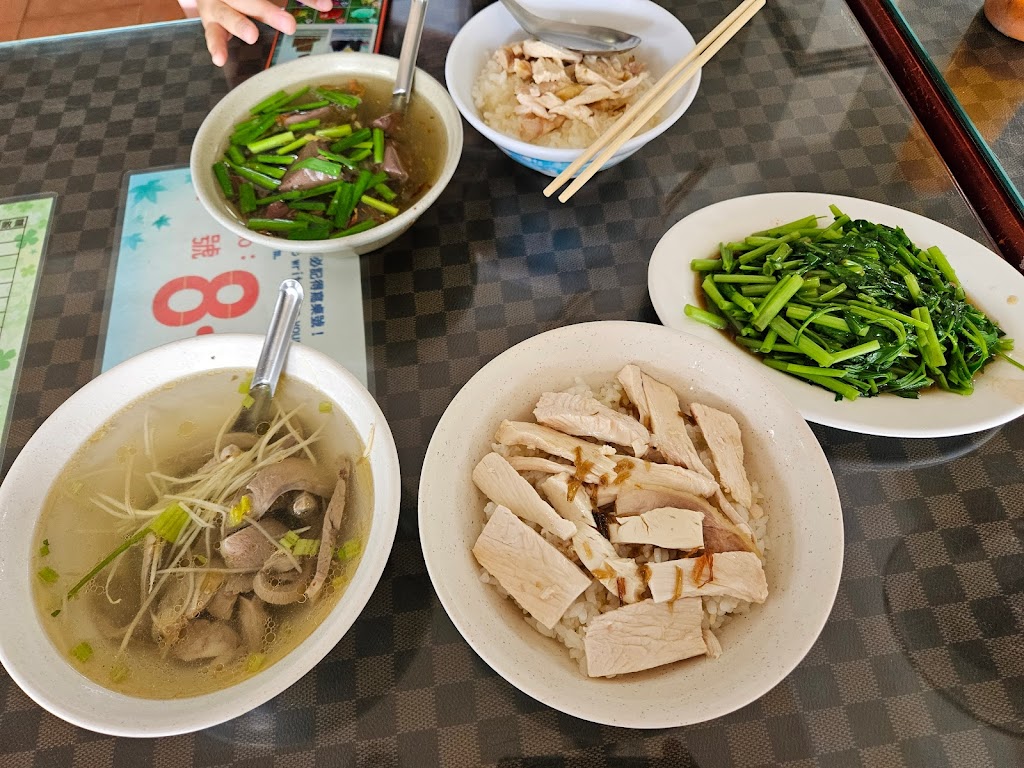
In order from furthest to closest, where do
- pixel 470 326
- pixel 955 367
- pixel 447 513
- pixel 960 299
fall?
1. pixel 470 326
2. pixel 960 299
3. pixel 955 367
4. pixel 447 513

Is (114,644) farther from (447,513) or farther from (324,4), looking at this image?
(324,4)

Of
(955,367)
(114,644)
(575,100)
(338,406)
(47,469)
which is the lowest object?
(114,644)

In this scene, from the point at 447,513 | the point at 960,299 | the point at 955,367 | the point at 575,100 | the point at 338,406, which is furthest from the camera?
the point at 575,100

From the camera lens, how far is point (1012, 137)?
1782 millimetres

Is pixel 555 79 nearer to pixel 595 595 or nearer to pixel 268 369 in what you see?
pixel 268 369

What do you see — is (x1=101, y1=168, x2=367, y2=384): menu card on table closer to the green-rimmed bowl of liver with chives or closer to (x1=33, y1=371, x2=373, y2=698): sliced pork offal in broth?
the green-rimmed bowl of liver with chives

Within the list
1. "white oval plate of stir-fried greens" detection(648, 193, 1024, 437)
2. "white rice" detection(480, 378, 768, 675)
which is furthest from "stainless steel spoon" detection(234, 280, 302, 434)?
"white oval plate of stir-fried greens" detection(648, 193, 1024, 437)

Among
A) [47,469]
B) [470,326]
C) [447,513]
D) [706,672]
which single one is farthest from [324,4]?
[706,672]

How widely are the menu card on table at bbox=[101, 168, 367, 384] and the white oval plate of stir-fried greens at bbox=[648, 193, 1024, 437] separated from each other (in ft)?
2.73

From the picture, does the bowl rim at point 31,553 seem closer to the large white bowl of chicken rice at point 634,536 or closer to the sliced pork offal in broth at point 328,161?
the large white bowl of chicken rice at point 634,536

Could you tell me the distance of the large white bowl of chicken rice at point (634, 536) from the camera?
3.38ft

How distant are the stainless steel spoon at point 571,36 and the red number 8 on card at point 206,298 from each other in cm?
113

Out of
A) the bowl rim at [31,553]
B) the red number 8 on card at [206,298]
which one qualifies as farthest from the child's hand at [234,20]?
the bowl rim at [31,553]

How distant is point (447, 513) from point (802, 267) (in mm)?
1060
